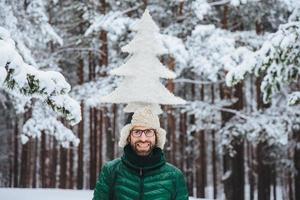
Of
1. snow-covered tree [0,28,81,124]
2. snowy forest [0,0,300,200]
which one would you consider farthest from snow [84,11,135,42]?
snow-covered tree [0,28,81,124]

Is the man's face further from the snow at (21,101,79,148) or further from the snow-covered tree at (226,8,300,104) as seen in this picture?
the snow at (21,101,79,148)

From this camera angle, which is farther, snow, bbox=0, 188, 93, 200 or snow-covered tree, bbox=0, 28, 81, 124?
snow, bbox=0, 188, 93, 200

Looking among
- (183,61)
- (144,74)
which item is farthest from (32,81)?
(183,61)

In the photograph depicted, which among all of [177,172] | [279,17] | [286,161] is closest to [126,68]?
[279,17]

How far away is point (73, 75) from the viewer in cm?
2616

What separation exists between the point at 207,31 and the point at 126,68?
319 cm

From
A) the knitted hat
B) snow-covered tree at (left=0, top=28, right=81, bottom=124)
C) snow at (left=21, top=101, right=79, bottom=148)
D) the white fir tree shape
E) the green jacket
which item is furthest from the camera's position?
snow at (left=21, top=101, right=79, bottom=148)

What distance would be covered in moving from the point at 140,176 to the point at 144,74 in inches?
496

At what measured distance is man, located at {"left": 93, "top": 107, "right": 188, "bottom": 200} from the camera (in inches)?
139

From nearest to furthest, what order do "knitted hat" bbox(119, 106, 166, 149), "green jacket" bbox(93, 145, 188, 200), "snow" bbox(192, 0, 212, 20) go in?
"green jacket" bbox(93, 145, 188, 200) → "knitted hat" bbox(119, 106, 166, 149) → "snow" bbox(192, 0, 212, 20)

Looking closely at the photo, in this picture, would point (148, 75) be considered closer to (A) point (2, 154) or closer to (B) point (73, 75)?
(B) point (73, 75)

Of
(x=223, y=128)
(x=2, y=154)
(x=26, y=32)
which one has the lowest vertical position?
(x=2, y=154)

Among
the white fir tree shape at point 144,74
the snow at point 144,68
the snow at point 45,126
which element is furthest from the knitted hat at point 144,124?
the snow at point 45,126

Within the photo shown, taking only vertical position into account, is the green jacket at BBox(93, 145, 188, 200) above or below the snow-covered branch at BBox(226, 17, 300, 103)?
below
